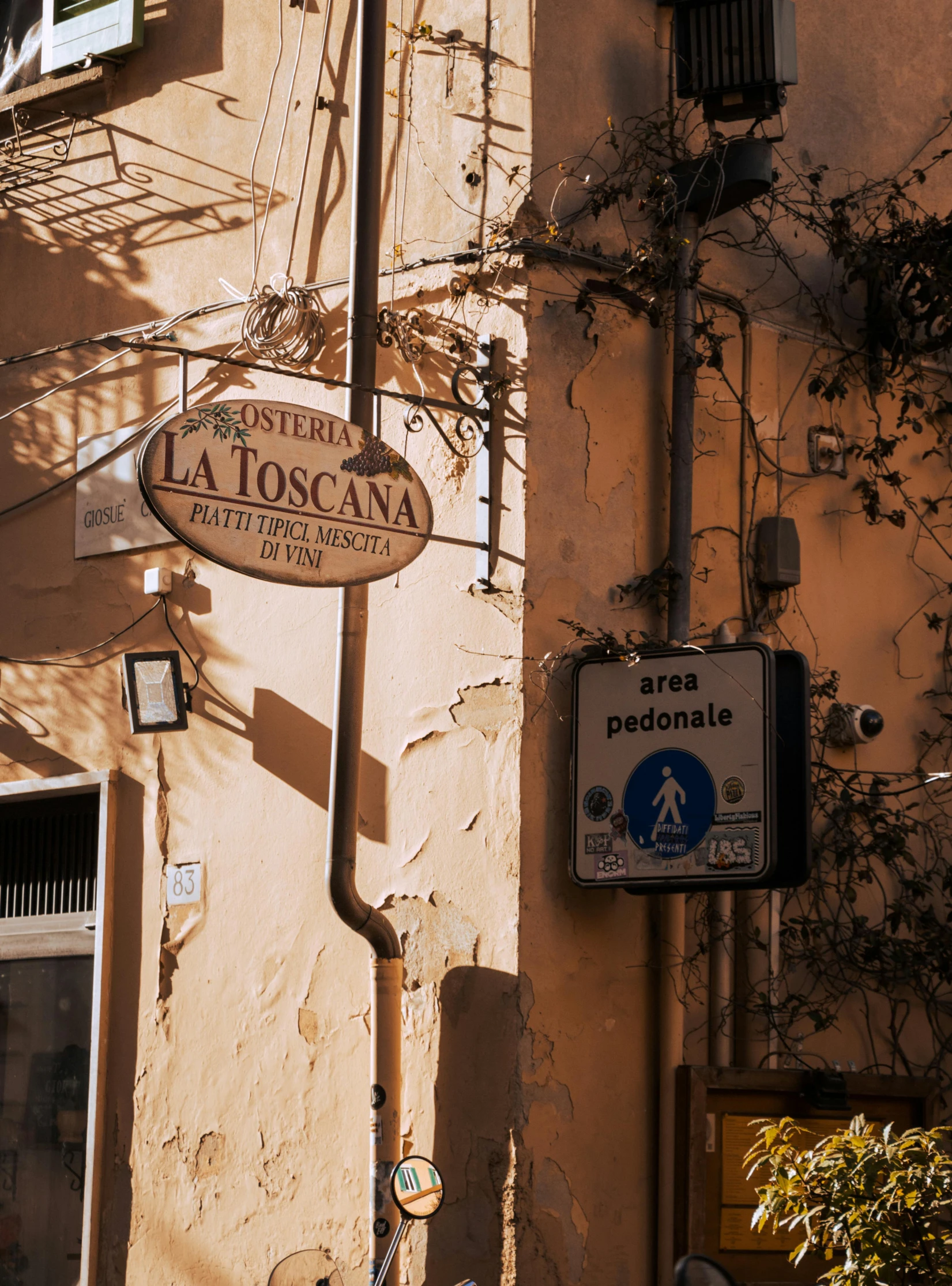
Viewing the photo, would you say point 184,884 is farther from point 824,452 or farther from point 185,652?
point 824,452

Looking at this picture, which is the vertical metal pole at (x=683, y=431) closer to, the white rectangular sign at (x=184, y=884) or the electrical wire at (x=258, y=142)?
the electrical wire at (x=258, y=142)

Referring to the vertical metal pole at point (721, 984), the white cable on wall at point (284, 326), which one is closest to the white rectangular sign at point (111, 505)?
the white cable on wall at point (284, 326)

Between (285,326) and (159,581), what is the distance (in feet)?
3.99

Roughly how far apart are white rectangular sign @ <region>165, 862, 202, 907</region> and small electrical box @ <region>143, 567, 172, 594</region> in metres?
1.17

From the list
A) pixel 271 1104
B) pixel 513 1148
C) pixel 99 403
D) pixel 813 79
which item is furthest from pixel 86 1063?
pixel 813 79

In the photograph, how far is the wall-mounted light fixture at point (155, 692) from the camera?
263 inches

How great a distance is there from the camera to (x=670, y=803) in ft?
18.1

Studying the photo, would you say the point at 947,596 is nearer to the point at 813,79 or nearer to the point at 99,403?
the point at 813,79

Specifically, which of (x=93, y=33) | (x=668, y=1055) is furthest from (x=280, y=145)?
(x=668, y=1055)

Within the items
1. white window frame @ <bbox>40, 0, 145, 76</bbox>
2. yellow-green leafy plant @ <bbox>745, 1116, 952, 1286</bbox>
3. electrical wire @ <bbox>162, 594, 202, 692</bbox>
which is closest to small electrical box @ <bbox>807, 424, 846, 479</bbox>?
electrical wire @ <bbox>162, 594, 202, 692</bbox>

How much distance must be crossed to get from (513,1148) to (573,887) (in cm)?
93

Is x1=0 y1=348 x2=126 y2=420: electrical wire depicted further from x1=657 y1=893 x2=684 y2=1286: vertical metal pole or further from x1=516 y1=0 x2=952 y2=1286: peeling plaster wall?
x1=657 y1=893 x2=684 y2=1286: vertical metal pole

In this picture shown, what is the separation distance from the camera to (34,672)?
724 centimetres

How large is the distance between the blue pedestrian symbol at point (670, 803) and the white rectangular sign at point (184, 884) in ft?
6.33
